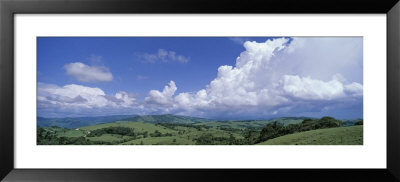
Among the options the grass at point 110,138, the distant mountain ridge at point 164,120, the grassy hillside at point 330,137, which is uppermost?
the distant mountain ridge at point 164,120

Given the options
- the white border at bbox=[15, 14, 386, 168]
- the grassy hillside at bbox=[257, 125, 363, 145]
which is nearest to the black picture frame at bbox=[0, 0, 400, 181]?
the white border at bbox=[15, 14, 386, 168]

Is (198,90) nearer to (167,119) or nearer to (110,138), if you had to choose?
(167,119)

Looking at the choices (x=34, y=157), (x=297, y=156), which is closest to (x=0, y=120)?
(x=34, y=157)

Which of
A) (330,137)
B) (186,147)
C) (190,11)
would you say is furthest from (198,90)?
(330,137)

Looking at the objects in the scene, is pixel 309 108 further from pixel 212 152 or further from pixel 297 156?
pixel 212 152

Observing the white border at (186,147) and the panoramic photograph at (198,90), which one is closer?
the white border at (186,147)

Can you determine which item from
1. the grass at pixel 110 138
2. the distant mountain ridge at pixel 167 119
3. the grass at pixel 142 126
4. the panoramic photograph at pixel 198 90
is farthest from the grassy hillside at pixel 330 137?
the grass at pixel 110 138

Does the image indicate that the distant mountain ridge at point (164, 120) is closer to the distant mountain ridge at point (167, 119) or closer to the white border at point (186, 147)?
the distant mountain ridge at point (167, 119)
